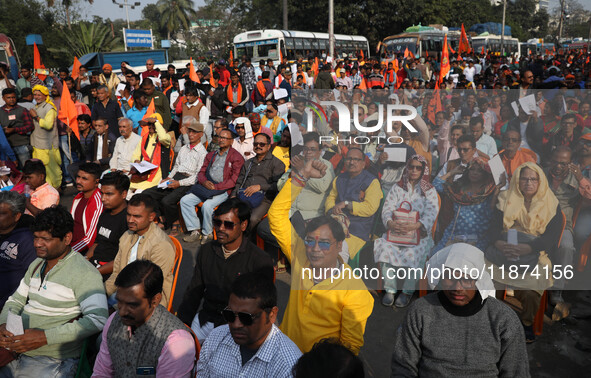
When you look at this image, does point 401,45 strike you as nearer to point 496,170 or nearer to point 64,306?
point 496,170

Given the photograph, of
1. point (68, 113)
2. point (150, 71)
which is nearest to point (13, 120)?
point (68, 113)

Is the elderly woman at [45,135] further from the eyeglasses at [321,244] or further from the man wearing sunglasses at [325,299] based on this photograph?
the eyeglasses at [321,244]

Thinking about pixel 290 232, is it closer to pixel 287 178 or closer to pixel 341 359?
pixel 287 178

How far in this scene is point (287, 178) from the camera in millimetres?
5277

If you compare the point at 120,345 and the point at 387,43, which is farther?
the point at 387,43

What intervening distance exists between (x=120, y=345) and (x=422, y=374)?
1.65 meters

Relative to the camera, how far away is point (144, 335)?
241 cm

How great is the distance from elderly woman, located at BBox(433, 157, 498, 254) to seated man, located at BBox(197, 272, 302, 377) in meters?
2.55

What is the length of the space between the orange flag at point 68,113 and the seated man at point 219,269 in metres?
6.03

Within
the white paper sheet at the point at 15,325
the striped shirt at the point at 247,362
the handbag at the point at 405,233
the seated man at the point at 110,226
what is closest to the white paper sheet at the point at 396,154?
the handbag at the point at 405,233

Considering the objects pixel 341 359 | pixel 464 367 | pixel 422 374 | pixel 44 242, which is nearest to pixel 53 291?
pixel 44 242

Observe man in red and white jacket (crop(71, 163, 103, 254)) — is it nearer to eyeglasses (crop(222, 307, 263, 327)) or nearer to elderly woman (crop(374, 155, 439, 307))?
eyeglasses (crop(222, 307, 263, 327))

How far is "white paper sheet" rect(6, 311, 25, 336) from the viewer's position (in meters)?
2.69

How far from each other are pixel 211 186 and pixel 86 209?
1867 millimetres
